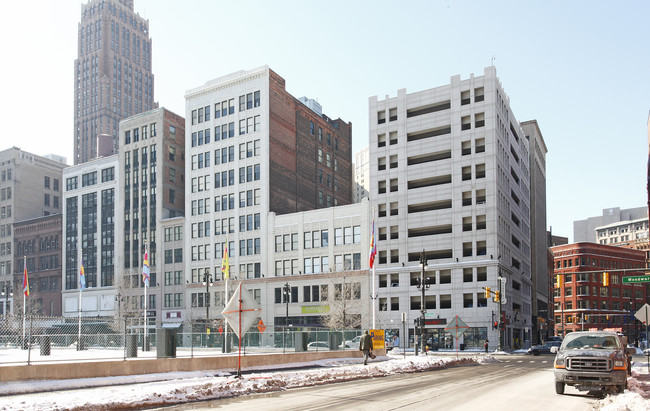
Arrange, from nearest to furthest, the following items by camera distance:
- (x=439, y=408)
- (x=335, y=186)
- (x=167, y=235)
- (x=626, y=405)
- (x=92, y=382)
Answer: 1. (x=626, y=405)
2. (x=439, y=408)
3. (x=92, y=382)
4. (x=167, y=235)
5. (x=335, y=186)

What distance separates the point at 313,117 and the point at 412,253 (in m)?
34.2

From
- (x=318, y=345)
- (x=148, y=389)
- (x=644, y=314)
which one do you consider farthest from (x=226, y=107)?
(x=148, y=389)

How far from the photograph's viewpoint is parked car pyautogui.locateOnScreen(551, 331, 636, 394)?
17.6 meters

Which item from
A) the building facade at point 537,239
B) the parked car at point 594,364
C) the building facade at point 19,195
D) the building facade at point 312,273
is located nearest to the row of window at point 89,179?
the building facade at point 19,195

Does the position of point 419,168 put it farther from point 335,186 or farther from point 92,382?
point 92,382

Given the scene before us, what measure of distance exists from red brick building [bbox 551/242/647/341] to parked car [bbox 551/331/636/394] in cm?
12699

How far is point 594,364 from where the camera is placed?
698 inches

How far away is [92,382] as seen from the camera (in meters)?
21.1

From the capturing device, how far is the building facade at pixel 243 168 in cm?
8994

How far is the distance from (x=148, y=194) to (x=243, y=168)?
18.6 metres

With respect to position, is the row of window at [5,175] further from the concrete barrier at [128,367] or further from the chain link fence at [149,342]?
the concrete barrier at [128,367]

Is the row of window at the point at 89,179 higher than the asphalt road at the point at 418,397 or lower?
higher

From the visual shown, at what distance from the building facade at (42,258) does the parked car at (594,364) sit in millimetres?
109100

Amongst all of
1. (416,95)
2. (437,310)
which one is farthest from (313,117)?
(437,310)
